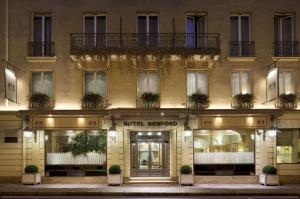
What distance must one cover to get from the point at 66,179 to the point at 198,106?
817 centimetres

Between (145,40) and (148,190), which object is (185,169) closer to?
(148,190)

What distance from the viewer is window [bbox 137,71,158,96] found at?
2964cm

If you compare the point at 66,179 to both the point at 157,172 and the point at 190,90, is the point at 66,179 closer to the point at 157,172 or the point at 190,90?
the point at 157,172

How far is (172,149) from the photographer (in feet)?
98.0

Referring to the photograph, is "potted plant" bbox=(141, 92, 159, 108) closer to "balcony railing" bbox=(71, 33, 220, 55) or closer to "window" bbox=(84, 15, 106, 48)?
"balcony railing" bbox=(71, 33, 220, 55)

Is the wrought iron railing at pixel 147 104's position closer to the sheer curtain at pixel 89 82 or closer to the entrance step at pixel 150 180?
the sheer curtain at pixel 89 82

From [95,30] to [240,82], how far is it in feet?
27.7

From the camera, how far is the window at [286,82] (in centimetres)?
2972

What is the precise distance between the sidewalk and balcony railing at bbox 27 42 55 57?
280 inches

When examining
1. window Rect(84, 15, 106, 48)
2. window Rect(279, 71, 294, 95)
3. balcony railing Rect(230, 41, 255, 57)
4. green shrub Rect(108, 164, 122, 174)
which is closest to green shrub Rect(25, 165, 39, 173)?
→ green shrub Rect(108, 164, 122, 174)

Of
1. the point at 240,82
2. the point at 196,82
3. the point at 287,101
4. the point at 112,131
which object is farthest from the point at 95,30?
the point at 287,101

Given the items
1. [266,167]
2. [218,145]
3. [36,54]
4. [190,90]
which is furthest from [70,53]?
[266,167]

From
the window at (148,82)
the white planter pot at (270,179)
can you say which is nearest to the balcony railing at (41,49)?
the window at (148,82)

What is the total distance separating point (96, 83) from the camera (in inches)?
1168
